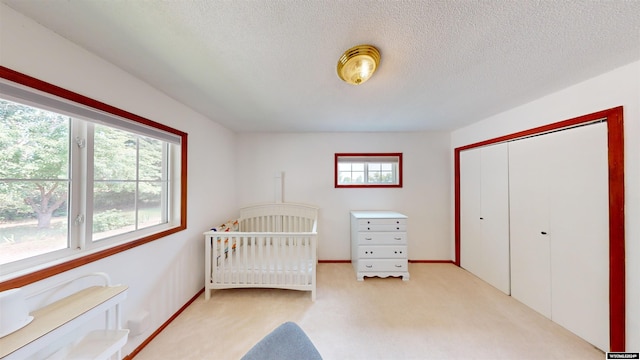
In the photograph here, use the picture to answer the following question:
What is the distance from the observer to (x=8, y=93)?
37.3 inches

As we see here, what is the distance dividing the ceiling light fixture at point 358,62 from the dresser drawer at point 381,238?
6.76 ft

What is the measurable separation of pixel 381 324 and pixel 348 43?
2.33 meters

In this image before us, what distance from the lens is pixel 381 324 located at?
6.19ft

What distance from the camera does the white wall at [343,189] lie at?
3.35 m

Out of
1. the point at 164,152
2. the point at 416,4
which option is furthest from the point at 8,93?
the point at 416,4

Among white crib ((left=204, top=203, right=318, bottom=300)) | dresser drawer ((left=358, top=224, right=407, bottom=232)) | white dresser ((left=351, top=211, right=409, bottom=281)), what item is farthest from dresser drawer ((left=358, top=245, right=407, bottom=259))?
white crib ((left=204, top=203, right=318, bottom=300))

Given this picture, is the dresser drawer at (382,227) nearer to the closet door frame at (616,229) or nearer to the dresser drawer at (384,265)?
the dresser drawer at (384,265)

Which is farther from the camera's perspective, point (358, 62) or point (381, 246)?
point (381, 246)

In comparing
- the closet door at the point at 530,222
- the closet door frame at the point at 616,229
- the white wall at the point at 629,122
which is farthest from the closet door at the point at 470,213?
the closet door frame at the point at 616,229

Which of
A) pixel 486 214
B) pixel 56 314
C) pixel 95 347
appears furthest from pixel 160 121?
pixel 486 214

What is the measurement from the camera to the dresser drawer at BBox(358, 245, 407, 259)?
2750 millimetres

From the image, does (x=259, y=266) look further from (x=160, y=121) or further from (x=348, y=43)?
(x=348, y=43)

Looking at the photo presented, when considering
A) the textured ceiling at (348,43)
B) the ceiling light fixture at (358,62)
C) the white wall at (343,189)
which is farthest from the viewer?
the white wall at (343,189)

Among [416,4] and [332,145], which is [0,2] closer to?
[416,4]
